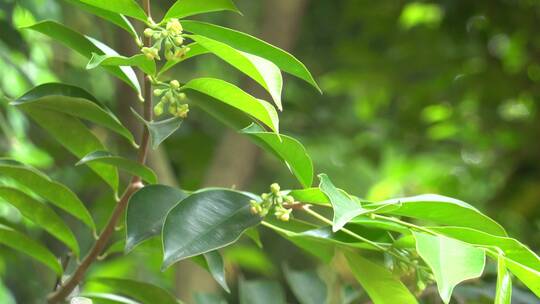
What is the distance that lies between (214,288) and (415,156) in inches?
26.0

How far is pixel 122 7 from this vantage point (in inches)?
22.5

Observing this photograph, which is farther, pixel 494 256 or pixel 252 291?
pixel 252 291

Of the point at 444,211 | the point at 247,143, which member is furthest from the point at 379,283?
the point at 247,143

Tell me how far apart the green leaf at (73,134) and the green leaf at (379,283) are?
221 millimetres

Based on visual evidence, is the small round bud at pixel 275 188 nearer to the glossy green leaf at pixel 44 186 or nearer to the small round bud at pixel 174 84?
the small round bud at pixel 174 84

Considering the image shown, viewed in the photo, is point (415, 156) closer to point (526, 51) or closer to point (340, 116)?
point (340, 116)

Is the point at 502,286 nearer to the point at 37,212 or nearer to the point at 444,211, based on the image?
the point at 444,211

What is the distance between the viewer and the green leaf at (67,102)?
61cm

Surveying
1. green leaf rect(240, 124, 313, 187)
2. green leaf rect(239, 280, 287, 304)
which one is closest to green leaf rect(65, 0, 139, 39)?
green leaf rect(240, 124, 313, 187)

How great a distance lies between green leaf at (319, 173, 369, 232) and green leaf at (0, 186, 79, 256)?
0.92ft

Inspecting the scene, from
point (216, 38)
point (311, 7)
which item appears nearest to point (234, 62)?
point (216, 38)

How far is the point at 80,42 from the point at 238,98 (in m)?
0.15

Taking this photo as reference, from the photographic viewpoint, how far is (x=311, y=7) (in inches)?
73.4

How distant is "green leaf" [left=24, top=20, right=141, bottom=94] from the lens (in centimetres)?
60
